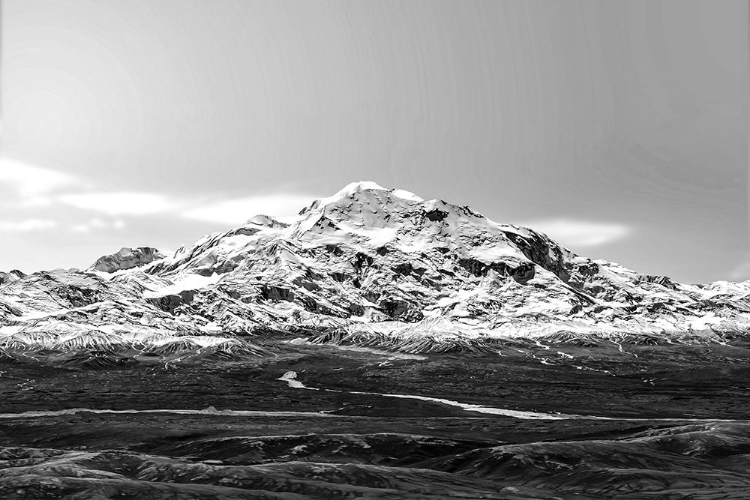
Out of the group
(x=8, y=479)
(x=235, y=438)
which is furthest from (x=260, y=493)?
(x=235, y=438)

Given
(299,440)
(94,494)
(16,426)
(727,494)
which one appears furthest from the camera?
(16,426)

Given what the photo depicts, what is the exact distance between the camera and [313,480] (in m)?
79.6

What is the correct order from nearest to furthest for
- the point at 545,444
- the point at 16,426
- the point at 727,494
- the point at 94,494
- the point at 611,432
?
1. the point at 94,494
2. the point at 727,494
3. the point at 545,444
4. the point at 611,432
5. the point at 16,426

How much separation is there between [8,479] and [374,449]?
62286 mm

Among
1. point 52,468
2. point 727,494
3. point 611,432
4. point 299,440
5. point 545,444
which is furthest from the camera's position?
point 611,432

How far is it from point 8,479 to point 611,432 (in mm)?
122436

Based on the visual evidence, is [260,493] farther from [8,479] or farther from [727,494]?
[727,494]

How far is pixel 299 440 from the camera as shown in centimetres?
12825

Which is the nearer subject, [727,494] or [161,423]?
[727,494]

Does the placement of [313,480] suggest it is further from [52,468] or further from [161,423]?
[161,423]

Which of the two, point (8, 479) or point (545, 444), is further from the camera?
point (545, 444)

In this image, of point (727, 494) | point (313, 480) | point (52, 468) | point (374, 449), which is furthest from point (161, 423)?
Result: point (727, 494)

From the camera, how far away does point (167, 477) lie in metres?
83.4

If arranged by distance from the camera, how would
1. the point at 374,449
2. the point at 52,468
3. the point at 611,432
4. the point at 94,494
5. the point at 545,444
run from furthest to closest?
1. the point at 611,432
2. the point at 374,449
3. the point at 545,444
4. the point at 52,468
5. the point at 94,494
